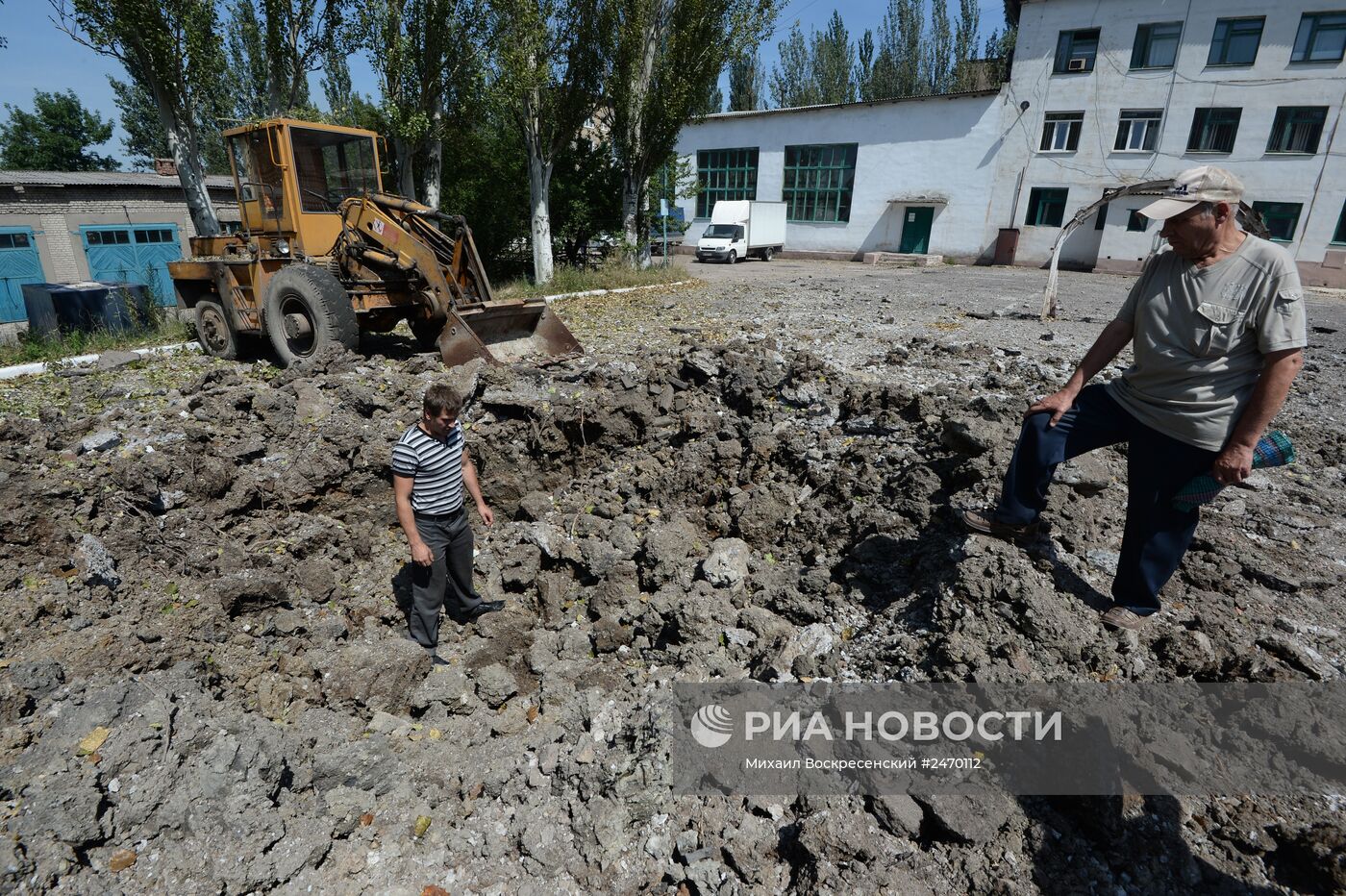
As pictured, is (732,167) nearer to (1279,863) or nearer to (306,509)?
(306,509)

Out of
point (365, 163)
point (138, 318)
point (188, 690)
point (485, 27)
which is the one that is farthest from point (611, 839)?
point (485, 27)

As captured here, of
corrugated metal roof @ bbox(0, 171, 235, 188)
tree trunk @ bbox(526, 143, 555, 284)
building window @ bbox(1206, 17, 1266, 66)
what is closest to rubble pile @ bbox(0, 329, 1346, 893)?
tree trunk @ bbox(526, 143, 555, 284)

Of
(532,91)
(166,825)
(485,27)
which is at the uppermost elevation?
(485,27)

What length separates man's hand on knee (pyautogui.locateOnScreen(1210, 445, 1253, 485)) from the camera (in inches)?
95.7

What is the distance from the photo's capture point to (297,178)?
7.54 m

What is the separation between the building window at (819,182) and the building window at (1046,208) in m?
6.51

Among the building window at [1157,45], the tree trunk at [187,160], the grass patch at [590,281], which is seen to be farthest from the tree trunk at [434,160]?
the building window at [1157,45]

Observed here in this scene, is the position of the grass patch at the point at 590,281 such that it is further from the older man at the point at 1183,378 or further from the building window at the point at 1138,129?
the building window at the point at 1138,129

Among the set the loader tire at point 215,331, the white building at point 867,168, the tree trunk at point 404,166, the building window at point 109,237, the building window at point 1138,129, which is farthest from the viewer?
the white building at point 867,168

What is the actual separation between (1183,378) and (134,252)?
83.3ft

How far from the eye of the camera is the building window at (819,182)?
1062 inches

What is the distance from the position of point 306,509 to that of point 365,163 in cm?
525

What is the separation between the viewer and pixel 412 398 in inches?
245

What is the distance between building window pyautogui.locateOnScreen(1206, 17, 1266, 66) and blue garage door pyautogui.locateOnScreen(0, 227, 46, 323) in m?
33.1
